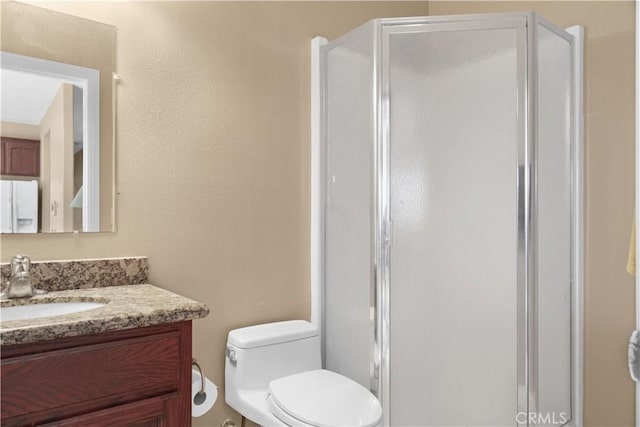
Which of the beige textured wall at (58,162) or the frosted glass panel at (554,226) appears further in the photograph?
the frosted glass panel at (554,226)

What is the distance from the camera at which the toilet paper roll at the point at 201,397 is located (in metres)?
1.77

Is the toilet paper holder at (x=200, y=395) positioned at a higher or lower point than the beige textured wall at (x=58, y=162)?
lower

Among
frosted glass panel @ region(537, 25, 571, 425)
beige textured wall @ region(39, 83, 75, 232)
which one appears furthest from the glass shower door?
beige textured wall @ region(39, 83, 75, 232)

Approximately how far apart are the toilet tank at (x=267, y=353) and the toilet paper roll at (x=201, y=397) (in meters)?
0.08

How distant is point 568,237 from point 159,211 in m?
1.76

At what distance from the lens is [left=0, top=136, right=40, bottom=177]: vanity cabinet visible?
4.70ft

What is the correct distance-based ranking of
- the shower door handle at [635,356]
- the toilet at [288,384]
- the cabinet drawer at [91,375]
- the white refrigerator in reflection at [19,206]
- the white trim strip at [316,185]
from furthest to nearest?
the white trim strip at [316,185] → the toilet at [288,384] → the white refrigerator in reflection at [19,206] → the cabinet drawer at [91,375] → the shower door handle at [635,356]

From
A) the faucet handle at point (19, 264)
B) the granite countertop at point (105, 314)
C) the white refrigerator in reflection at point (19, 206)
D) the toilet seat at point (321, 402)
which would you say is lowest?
the toilet seat at point (321, 402)

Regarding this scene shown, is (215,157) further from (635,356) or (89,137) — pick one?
(635,356)

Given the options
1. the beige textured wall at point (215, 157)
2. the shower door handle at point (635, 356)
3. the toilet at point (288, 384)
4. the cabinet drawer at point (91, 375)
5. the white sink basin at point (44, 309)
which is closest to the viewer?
the shower door handle at point (635, 356)

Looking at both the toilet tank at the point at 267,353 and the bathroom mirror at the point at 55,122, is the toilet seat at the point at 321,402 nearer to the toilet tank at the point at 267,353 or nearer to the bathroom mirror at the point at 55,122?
the toilet tank at the point at 267,353

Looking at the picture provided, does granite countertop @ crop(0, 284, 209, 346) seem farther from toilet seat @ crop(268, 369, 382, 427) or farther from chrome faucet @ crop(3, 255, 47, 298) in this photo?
toilet seat @ crop(268, 369, 382, 427)

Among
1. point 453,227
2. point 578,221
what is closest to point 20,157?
point 453,227

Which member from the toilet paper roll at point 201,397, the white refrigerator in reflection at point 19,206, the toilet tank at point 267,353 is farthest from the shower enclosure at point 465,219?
the white refrigerator in reflection at point 19,206
